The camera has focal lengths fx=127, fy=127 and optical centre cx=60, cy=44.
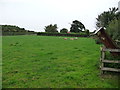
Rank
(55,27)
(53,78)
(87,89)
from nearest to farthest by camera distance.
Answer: (87,89) → (53,78) → (55,27)

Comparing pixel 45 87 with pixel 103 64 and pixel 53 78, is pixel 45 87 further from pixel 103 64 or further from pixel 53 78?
pixel 103 64

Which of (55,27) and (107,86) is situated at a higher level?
(55,27)

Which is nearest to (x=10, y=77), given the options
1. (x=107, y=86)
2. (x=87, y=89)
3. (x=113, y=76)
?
(x=87, y=89)

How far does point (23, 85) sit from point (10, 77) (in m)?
0.88

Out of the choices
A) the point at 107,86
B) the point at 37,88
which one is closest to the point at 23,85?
the point at 37,88

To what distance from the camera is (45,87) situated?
3395 mm

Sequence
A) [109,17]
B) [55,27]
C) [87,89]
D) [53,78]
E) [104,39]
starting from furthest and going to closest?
[55,27] < [109,17] < [104,39] < [53,78] < [87,89]

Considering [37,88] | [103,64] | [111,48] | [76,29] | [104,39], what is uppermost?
[76,29]

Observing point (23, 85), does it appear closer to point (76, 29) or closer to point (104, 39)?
point (104, 39)

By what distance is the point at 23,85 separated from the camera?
3512 mm

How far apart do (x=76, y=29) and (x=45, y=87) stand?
72.5 meters

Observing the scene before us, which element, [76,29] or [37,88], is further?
[76,29]

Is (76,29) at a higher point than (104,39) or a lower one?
higher

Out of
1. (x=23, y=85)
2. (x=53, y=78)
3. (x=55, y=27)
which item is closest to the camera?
(x=23, y=85)
